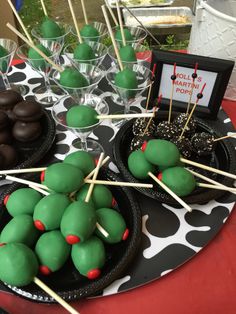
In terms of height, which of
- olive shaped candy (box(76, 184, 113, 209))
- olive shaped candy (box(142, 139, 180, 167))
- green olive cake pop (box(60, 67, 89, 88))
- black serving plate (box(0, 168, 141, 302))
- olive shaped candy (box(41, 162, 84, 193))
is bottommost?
black serving plate (box(0, 168, 141, 302))

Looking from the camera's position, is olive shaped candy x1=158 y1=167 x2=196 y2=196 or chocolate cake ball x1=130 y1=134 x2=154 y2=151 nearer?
olive shaped candy x1=158 y1=167 x2=196 y2=196

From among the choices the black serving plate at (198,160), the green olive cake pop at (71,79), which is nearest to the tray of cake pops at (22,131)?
the green olive cake pop at (71,79)

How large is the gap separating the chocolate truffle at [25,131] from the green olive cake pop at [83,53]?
347 millimetres

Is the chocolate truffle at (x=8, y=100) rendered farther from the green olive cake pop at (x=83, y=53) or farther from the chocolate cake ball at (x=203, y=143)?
the chocolate cake ball at (x=203, y=143)

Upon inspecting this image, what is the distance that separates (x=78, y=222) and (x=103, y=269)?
0.13 metres

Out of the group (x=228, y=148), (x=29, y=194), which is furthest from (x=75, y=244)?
(x=228, y=148)

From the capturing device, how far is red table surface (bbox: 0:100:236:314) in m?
0.65

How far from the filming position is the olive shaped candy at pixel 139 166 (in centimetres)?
81

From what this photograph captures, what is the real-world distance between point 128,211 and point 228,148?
1.19 ft

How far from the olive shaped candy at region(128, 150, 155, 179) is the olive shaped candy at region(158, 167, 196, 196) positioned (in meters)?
0.05

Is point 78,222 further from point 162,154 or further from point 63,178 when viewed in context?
point 162,154

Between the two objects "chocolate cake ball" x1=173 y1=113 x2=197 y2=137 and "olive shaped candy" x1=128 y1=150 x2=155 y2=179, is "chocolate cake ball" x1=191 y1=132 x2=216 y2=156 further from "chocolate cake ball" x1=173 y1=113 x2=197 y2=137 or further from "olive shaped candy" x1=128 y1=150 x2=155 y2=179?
"olive shaped candy" x1=128 y1=150 x2=155 y2=179

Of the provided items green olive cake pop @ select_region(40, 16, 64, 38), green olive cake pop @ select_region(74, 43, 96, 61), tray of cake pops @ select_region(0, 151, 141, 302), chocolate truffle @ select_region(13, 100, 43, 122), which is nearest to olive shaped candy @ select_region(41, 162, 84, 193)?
tray of cake pops @ select_region(0, 151, 141, 302)

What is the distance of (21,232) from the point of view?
651mm
